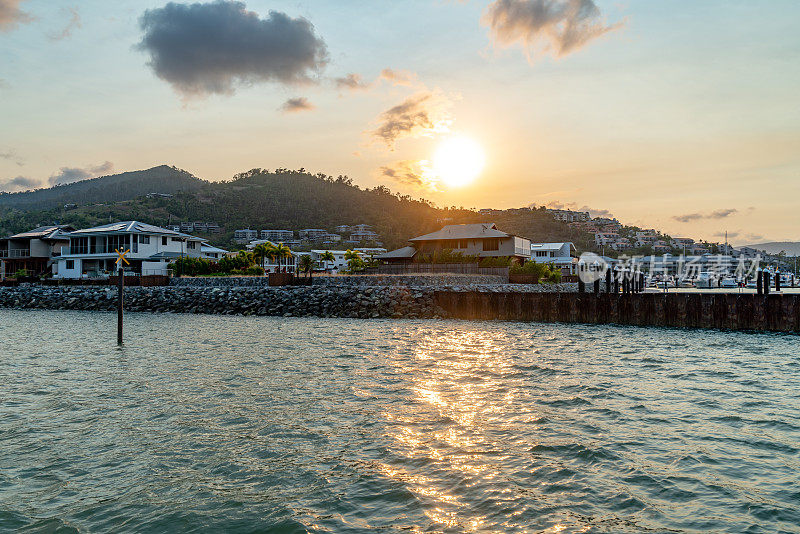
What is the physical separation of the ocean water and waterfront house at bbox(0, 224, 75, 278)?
7504 centimetres

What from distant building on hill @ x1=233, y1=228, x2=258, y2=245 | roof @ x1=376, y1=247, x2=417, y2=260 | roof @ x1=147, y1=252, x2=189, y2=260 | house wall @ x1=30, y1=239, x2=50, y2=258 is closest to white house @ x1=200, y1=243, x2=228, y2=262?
roof @ x1=147, y1=252, x2=189, y2=260

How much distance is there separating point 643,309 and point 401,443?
1070 inches

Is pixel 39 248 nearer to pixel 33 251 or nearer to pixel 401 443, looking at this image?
pixel 33 251

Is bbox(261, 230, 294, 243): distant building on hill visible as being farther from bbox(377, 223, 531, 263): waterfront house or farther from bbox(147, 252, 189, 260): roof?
bbox(377, 223, 531, 263): waterfront house

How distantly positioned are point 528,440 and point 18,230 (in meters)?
150

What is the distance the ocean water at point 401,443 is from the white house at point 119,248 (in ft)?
183

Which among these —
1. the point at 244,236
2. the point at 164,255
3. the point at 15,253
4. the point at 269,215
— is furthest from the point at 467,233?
the point at 269,215

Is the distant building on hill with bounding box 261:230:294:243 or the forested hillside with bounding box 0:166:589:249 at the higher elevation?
the forested hillside with bounding box 0:166:589:249

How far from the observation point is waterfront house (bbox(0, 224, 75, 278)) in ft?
266

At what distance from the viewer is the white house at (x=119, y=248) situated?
70500 millimetres

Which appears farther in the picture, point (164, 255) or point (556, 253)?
point (556, 253)

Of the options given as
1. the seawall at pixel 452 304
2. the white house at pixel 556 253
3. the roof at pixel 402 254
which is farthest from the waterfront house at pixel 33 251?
the white house at pixel 556 253

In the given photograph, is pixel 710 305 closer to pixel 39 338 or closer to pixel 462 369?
pixel 462 369

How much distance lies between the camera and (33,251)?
81.6 meters
